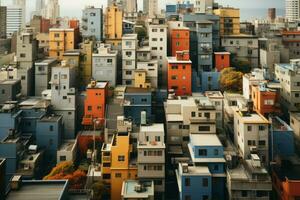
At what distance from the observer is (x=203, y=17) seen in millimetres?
34000

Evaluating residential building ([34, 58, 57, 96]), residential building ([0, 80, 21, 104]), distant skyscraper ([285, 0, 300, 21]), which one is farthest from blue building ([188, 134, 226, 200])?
distant skyscraper ([285, 0, 300, 21])

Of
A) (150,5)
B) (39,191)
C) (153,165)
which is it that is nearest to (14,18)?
(150,5)

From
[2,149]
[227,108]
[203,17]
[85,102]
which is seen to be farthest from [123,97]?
[203,17]

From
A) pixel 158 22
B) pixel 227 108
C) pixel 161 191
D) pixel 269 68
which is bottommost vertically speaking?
pixel 161 191

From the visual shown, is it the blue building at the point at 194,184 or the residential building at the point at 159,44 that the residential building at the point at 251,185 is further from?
the residential building at the point at 159,44

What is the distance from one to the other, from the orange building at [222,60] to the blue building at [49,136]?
1358 cm

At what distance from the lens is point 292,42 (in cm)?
3684

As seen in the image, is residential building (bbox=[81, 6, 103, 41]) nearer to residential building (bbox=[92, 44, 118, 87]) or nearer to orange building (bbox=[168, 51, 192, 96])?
residential building (bbox=[92, 44, 118, 87])

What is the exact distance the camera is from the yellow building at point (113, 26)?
34.6m

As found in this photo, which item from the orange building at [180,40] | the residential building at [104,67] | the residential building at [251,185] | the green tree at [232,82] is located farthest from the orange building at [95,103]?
the residential building at [251,185]

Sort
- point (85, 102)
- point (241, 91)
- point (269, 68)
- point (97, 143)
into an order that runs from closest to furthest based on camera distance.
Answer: point (97, 143) → point (85, 102) → point (241, 91) → point (269, 68)

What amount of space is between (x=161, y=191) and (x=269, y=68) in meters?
16.1

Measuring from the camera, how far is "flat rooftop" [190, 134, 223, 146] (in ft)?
60.5

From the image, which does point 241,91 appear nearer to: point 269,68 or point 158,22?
point 269,68
